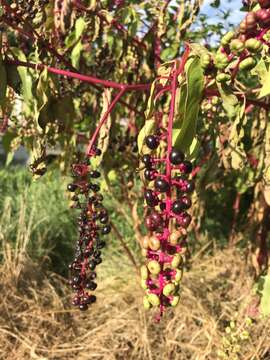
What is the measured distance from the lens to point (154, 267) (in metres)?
0.92

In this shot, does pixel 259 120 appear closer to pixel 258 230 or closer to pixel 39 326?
pixel 258 230

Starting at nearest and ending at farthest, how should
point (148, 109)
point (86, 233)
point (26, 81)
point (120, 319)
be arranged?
1. point (148, 109)
2. point (86, 233)
3. point (26, 81)
4. point (120, 319)

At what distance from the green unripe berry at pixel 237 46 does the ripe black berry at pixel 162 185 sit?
0.29 meters

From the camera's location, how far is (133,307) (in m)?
2.72

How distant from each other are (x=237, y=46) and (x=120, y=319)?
2041 mm

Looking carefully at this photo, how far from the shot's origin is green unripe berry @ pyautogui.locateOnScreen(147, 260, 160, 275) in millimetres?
925

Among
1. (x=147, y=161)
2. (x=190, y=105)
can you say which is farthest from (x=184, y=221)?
(x=190, y=105)

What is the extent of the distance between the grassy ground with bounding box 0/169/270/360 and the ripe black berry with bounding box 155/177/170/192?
3.48 ft

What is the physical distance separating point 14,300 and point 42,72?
1.80 m

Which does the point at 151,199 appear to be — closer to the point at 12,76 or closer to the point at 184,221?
the point at 184,221

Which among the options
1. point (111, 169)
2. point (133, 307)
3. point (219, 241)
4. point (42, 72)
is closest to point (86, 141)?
point (111, 169)

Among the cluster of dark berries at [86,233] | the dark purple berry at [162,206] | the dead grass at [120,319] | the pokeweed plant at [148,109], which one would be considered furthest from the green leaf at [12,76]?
the dead grass at [120,319]

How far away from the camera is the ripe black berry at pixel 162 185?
2.99ft

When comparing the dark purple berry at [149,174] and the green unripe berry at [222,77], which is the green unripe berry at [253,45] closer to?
the green unripe berry at [222,77]
